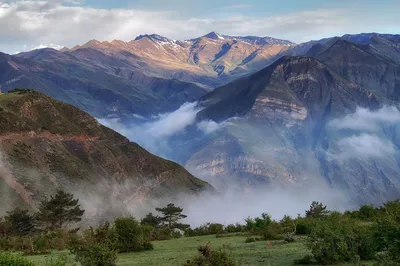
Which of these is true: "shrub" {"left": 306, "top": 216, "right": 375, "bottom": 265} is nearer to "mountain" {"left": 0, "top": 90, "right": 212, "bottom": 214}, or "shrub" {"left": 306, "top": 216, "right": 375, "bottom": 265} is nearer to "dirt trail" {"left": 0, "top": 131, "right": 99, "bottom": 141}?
"mountain" {"left": 0, "top": 90, "right": 212, "bottom": 214}

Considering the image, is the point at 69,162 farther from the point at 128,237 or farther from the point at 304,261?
the point at 304,261

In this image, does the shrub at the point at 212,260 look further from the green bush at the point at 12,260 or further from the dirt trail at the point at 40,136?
the dirt trail at the point at 40,136

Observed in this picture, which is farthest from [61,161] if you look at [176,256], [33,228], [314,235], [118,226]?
[314,235]

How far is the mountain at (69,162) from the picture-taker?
121312 mm

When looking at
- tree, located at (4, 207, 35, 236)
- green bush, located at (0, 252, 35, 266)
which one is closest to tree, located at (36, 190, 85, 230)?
tree, located at (4, 207, 35, 236)

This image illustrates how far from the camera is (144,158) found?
17162 centimetres

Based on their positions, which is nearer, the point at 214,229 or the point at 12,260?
the point at 12,260

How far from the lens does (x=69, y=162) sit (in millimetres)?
137125

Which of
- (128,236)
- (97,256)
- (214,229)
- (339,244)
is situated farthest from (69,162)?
(339,244)

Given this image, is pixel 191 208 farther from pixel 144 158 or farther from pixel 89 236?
pixel 89 236

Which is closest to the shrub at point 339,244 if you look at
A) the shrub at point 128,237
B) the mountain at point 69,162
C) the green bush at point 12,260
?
the green bush at point 12,260

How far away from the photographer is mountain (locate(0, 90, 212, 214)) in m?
121

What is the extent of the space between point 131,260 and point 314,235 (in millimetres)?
14367

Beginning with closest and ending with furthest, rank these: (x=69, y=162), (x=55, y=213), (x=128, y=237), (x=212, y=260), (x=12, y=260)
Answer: (x=212, y=260), (x=12, y=260), (x=128, y=237), (x=55, y=213), (x=69, y=162)
